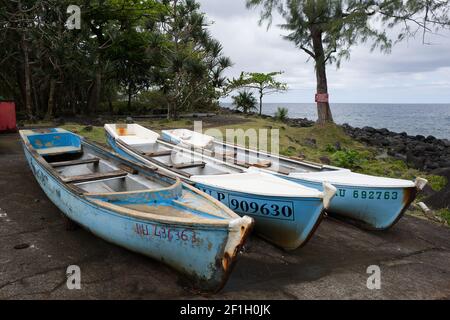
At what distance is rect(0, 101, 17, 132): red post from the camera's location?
39.1 ft

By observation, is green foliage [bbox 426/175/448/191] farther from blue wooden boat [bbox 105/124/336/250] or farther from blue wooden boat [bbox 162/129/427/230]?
blue wooden boat [bbox 105/124/336/250]

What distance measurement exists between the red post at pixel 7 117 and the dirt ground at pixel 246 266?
714 cm

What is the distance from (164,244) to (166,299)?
0.51 metres

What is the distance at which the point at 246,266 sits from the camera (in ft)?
14.8

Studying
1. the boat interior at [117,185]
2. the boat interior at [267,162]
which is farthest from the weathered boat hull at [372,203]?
the boat interior at [117,185]

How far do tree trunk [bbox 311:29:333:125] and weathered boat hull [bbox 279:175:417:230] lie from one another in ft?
36.2

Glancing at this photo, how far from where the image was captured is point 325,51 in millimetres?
15578

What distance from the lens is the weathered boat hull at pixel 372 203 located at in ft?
18.8

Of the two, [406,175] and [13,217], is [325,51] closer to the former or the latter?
[406,175]

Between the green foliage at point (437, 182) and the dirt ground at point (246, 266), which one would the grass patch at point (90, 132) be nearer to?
the dirt ground at point (246, 266)

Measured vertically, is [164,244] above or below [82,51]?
below
